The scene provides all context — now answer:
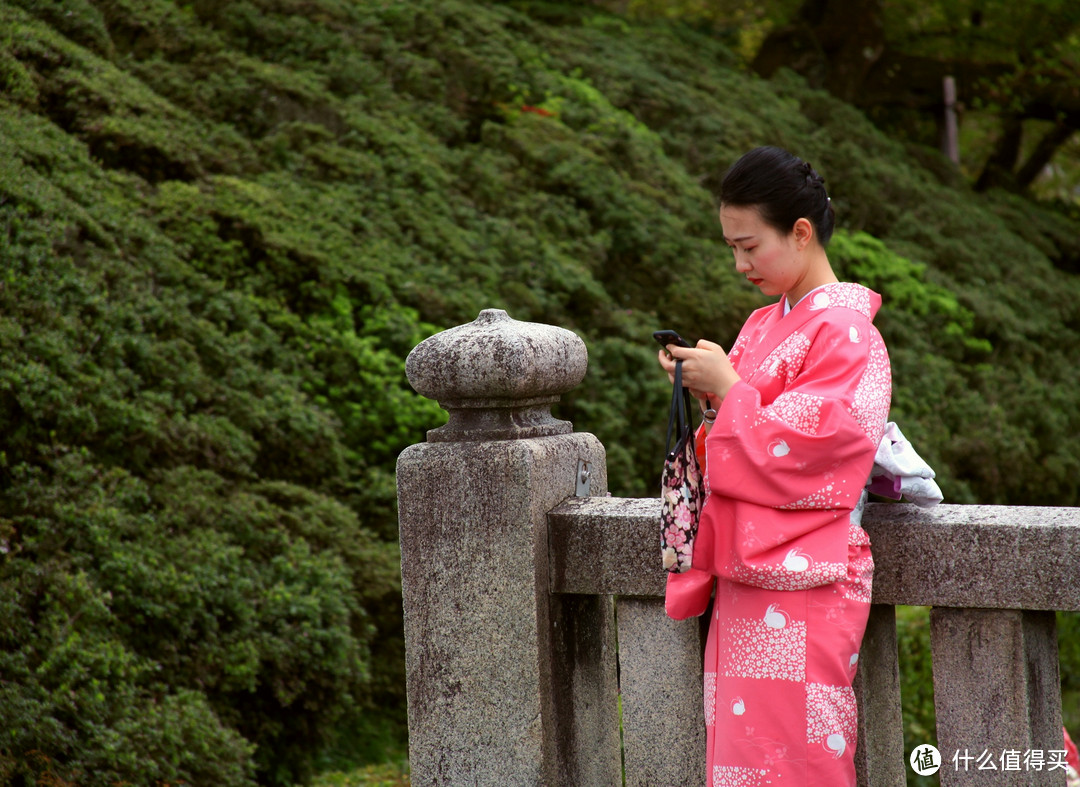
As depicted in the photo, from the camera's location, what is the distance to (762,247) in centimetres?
207

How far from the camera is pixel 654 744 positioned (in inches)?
93.4

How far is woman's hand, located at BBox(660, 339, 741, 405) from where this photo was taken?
203 centimetres

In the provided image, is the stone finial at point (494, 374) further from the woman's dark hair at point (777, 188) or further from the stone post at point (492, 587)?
the woman's dark hair at point (777, 188)

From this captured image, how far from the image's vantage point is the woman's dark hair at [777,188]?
202 centimetres

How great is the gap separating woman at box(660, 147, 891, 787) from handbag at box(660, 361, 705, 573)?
1.4 inches

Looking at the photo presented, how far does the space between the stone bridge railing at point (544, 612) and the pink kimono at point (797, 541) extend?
24cm

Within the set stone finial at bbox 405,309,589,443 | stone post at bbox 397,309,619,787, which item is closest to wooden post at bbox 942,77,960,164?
stone finial at bbox 405,309,589,443

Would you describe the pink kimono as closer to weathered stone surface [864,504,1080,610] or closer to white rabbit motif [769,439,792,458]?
white rabbit motif [769,439,792,458]

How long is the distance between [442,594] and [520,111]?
6579 millimetres

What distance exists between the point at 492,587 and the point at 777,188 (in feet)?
3.73

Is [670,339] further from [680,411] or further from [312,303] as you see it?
[312,303]

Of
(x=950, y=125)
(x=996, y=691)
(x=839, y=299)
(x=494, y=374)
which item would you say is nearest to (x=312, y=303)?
(x=494, y=374)

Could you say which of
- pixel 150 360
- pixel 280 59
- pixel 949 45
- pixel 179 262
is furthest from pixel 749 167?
pixel 949 45

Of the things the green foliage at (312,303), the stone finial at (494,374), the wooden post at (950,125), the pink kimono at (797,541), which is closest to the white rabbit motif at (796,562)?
the pink kimono at (797,541)
